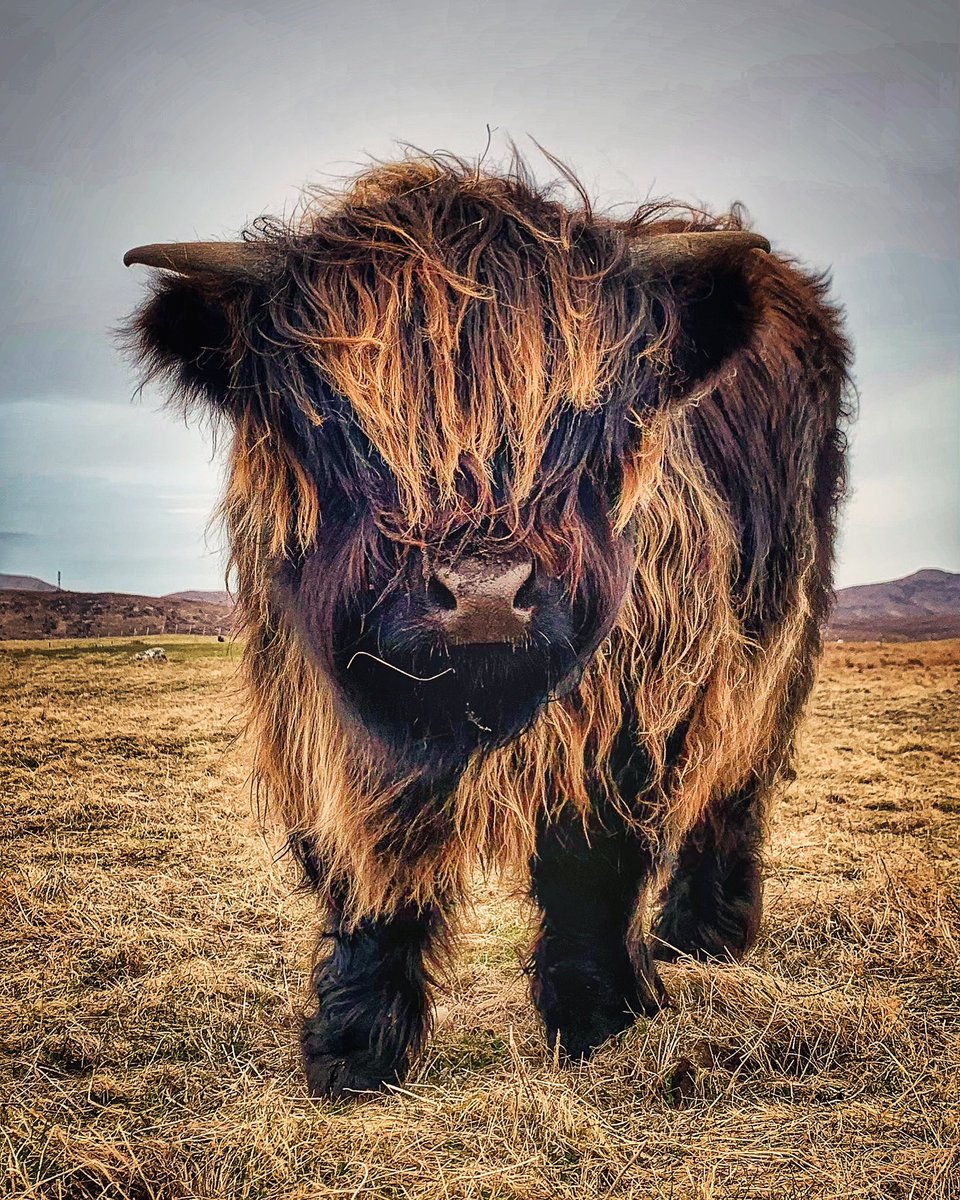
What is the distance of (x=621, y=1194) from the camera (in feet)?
6.50

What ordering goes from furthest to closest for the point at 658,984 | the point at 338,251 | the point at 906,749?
the point at 906,749
the point at 658,984
the point at 338,251

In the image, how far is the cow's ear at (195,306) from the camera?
6.08ft

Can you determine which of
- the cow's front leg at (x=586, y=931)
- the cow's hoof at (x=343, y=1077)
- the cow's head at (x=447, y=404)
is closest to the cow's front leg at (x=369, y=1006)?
the cow's hoof at (x=343, y=1077)

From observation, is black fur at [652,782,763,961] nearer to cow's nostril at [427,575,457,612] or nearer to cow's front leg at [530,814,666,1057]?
cow's front leg at [530,814,666,1057]

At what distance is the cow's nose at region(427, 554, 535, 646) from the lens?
1611 millimetres

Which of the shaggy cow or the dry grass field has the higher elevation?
the shaggy cow

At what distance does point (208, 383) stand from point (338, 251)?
1.31ft

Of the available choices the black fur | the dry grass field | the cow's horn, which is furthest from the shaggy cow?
the black fur

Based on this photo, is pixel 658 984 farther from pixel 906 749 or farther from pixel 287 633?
pixel 906 749

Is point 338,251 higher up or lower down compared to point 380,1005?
higher up

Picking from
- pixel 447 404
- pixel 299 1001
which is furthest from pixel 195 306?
pixel 299 1001

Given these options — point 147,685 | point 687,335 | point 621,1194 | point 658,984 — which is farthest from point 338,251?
point 147,685

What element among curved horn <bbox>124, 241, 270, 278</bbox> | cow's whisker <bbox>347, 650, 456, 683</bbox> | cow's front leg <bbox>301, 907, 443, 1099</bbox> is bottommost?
cow's front leg <bbox>301, 907, 443, 1099</bbox>

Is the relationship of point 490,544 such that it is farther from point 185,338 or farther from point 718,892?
point 718,892
